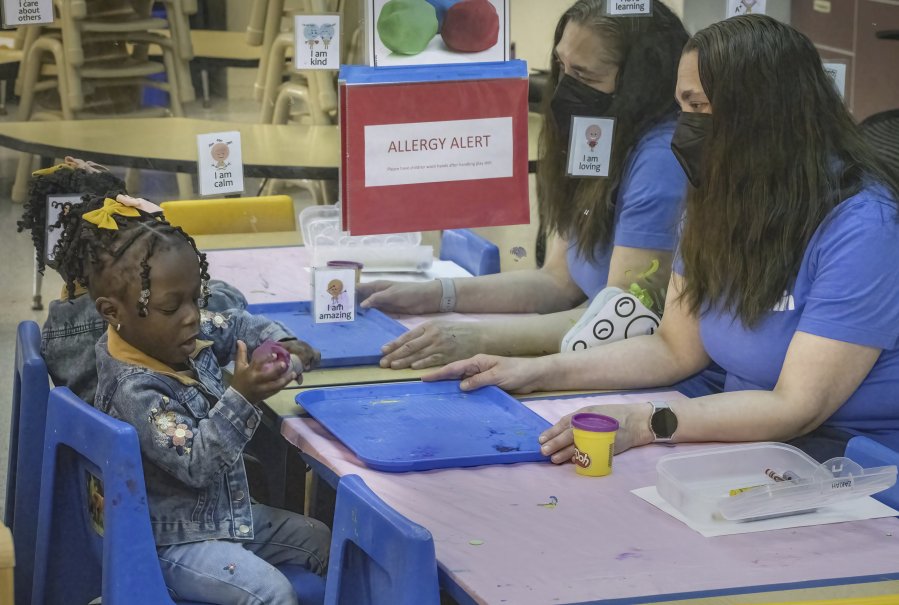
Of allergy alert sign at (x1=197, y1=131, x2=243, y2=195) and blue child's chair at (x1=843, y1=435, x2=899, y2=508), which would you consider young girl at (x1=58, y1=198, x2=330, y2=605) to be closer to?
allergy alert sign at (x1=197, y1=131, x2=243, y2=195)

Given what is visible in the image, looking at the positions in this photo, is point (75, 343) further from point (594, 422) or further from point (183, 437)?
point (594, 422)

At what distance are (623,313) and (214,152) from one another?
3.83 feet

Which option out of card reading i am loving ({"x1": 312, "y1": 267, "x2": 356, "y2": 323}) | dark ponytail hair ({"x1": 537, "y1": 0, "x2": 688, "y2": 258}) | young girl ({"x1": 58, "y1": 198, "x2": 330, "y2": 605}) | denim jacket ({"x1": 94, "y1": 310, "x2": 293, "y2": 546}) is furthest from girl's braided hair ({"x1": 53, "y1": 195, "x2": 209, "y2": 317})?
dark ponytail hair ({"x1": 537, "y1": 0, "x2": 688, "y2": 258})

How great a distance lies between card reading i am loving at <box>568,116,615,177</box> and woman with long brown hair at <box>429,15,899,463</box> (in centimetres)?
54

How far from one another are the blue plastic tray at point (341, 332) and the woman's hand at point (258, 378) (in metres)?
0.52

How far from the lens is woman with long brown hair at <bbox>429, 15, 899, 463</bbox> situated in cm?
226

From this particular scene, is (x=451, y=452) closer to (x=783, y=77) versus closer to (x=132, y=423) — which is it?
(x=132, y=423)

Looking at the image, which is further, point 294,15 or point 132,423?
point 294,15

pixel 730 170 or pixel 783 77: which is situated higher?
pixel 783 77

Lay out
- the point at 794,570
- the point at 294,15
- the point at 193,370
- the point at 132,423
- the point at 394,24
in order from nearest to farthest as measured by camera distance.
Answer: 1. the point at 794,570
2. the point at 132,423
3. the point at 193,370
4. the point at 394,24
5. the point at 294,15

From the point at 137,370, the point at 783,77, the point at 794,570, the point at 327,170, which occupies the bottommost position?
the point at 794,570

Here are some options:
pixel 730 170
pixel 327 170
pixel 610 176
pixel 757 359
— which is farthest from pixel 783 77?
pixel 327 170

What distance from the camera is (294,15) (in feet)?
9.95

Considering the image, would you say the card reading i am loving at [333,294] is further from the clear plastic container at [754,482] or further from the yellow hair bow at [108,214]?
the clear plastic container at [754,482]
